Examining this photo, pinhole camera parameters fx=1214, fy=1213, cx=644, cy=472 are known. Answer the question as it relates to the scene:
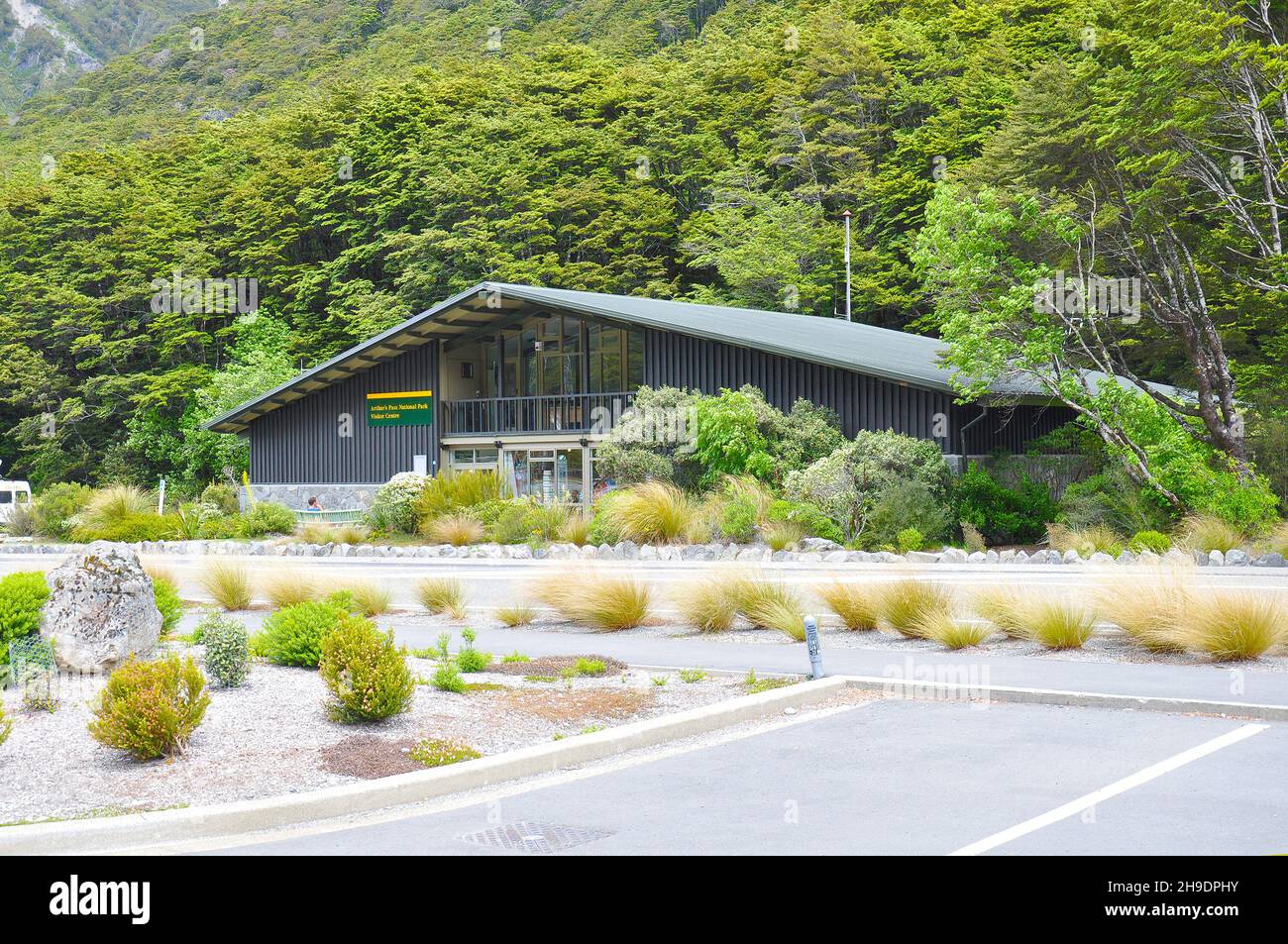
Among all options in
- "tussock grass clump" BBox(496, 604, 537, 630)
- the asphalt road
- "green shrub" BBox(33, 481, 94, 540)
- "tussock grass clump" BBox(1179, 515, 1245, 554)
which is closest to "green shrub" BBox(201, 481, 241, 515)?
"green shrub" BBox(33, 481, 94, 540)

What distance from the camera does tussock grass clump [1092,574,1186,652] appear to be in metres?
12.2

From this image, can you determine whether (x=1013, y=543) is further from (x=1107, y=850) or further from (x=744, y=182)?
(x=744, y=182)

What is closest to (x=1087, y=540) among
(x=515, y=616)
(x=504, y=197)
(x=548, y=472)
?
(x=515, y=616)

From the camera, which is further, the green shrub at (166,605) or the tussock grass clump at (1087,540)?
the tussock grass clump at (1087,540)

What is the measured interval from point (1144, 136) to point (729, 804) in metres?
25.2

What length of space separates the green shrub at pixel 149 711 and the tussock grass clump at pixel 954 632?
7710mm

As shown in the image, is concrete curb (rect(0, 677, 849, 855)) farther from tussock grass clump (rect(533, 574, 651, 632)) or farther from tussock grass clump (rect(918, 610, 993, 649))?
tussock grass clump (rect(533, 574, 651, 632))

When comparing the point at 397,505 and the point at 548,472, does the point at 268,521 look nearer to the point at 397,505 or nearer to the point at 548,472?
the point at 397,505

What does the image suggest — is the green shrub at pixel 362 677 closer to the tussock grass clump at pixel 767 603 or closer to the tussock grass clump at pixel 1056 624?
the tussock grass clump at pixel 767 603

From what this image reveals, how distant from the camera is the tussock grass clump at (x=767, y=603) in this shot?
13.9 meters

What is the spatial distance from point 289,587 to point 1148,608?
34.5 ft

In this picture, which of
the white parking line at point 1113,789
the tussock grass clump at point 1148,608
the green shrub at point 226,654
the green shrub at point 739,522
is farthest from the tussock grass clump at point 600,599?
the green shrub at point 739,522

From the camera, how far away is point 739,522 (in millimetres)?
24516

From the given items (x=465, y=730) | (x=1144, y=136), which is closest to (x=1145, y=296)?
(x=1144, y=136)
